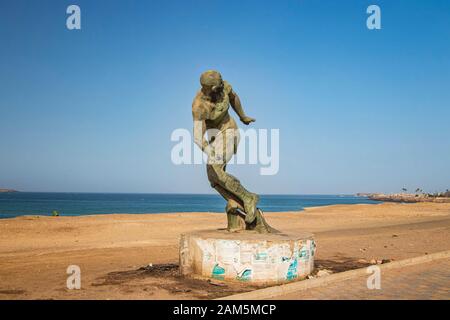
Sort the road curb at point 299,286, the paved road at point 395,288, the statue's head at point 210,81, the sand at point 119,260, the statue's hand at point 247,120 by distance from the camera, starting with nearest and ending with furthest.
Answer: the road curb at point 299,286 → the paved road at point 395,288 → the sand at point 119,260 → the statue's head at point 210,81 → the statue's hand at point 247,120

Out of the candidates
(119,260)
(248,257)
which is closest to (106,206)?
(119,260)

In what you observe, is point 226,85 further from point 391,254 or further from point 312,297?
point 391,254

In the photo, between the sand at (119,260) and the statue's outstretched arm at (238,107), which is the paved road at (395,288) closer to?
the sand at (119,260)

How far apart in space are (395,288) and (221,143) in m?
4.02

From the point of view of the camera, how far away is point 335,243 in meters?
15.1

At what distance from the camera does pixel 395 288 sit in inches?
279

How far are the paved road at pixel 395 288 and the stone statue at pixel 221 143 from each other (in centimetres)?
213

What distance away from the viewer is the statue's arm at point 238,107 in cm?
914

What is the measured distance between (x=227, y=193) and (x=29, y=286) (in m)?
3.93

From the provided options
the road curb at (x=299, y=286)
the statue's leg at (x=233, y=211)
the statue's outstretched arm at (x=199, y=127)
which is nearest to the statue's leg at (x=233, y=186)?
the statue's leg at (x=233, y=211)

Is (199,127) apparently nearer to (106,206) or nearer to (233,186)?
(233,186)

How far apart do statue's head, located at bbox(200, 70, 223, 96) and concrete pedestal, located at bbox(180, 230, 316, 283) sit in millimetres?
2752
